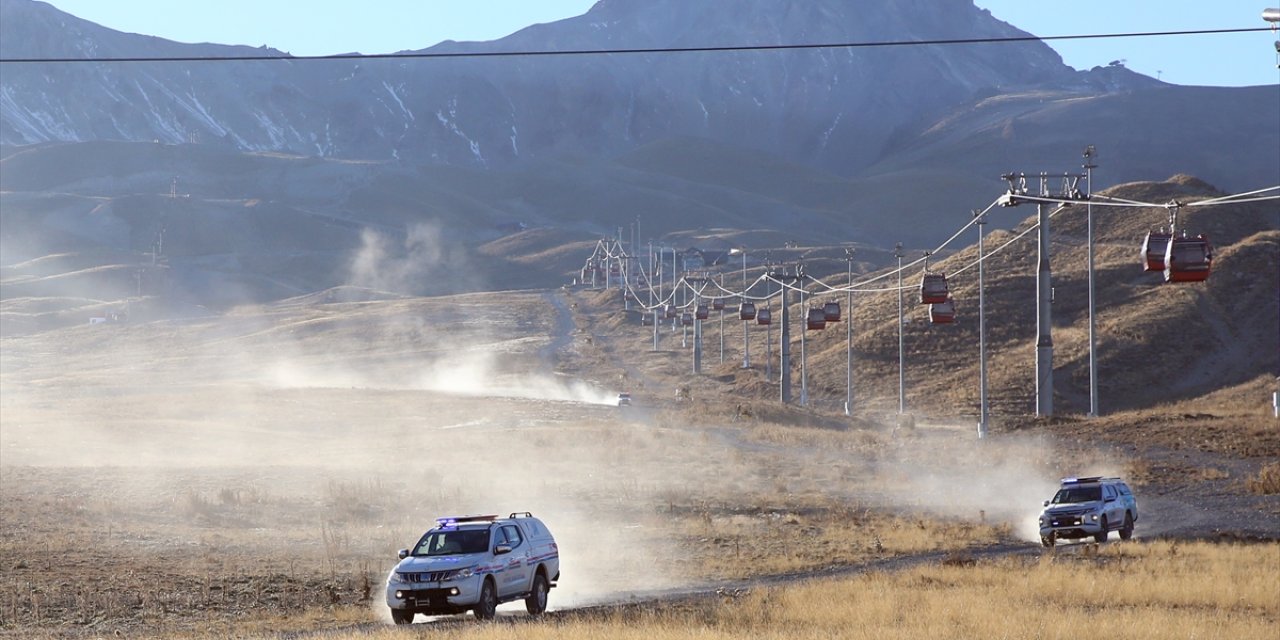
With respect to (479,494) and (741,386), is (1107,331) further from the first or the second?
(479,494)

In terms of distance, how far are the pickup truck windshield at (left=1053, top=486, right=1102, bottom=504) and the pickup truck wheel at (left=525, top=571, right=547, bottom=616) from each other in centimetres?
1763

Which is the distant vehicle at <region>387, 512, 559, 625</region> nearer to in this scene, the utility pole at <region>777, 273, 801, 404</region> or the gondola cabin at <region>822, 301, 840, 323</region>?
the gondola cabin at <region>822, 301, 840, 323</region>

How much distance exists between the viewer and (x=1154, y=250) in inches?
1487

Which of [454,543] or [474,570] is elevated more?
[454,543]

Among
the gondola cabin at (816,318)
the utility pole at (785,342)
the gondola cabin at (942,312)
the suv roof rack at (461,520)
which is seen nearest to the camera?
the suv roof rack at (461,520)

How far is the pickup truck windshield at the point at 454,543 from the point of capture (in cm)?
2628

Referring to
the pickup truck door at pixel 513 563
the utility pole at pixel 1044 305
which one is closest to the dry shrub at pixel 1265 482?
the utility pole at pixel 1044 305

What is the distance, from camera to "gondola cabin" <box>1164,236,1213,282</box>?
3534 cm

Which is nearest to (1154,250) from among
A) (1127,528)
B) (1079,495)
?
(1079,495)

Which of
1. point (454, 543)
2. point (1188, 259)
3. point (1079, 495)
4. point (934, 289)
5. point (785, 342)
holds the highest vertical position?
point (785, 342)

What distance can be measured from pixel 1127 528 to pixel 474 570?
2184 centimetres

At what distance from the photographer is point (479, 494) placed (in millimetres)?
50344

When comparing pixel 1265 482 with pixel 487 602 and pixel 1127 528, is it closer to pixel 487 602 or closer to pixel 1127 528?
pixel 1127 528

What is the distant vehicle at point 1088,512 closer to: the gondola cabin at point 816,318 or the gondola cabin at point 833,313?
the gondola cabin at point 816,318
